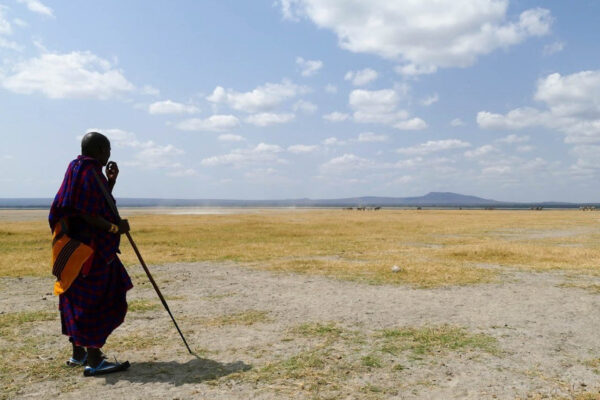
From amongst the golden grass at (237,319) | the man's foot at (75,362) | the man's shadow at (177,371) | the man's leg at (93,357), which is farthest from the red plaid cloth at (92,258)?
the golden grass at (237,319)

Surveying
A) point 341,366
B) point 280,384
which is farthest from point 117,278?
point 341,366

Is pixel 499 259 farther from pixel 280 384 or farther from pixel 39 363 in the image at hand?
pixel 39 363

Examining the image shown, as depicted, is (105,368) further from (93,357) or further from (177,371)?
(177,371)

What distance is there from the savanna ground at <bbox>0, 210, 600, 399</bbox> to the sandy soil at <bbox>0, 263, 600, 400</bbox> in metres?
0.03

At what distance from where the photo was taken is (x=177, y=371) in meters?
5.96

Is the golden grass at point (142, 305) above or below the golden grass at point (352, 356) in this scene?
below

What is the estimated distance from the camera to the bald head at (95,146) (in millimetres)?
6137

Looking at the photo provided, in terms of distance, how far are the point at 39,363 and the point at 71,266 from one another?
1.68 meters

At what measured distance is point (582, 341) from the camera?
7.23m

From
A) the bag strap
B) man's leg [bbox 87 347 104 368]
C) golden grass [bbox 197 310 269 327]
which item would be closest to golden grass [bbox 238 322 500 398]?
golden grass [bbox 197 310 269 327]

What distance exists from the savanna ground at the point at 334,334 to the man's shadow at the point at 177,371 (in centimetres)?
3

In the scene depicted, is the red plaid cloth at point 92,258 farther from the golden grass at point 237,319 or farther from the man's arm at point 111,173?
the golden grass at point 237,319

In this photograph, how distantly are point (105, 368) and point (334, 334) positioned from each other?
12.0 feet

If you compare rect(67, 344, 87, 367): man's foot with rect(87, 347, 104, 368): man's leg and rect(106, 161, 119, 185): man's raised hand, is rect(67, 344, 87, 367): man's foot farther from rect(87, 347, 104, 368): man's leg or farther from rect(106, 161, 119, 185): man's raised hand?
rect(106, 161, 119, 185): man's raised hand
